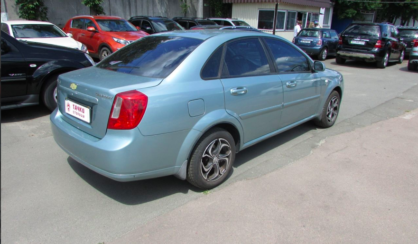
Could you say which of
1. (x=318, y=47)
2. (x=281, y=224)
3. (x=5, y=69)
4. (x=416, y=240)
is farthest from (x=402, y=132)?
(x=318, y=47)

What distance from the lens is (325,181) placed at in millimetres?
3664

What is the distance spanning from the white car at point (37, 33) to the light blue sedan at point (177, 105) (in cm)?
585

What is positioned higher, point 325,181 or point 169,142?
point 169,142

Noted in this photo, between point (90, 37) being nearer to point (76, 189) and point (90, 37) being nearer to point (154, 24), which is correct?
point (154, 24)

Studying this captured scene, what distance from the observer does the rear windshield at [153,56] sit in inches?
122

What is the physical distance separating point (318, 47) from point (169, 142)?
43.8 ft

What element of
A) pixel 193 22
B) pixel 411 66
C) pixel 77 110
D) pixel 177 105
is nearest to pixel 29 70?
pixel 77 110

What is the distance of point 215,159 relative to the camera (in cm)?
332

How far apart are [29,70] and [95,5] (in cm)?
1145

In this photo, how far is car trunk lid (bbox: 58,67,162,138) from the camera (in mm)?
2736

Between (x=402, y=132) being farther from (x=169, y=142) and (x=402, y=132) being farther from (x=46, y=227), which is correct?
(x=46, y=227)

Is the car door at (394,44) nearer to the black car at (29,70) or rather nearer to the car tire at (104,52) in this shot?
the car tire at (104,52)

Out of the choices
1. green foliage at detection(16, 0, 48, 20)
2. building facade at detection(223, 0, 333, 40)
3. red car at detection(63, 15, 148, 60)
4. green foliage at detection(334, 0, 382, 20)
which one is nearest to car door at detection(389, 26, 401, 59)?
building facade at detection(223, 0, 333, 40)

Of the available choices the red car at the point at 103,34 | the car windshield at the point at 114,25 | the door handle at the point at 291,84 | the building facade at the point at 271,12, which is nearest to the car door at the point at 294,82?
the door handle at the point at 291,84
